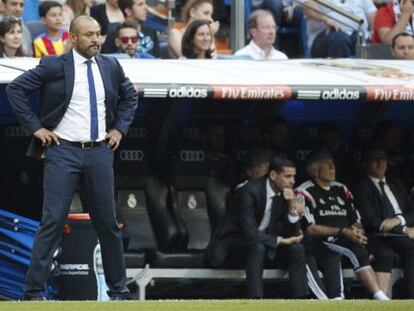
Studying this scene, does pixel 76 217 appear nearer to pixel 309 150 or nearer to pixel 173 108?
pixel 173 108

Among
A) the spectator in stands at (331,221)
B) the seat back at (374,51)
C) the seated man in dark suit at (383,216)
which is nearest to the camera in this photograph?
the spectator in stands at (331,221)

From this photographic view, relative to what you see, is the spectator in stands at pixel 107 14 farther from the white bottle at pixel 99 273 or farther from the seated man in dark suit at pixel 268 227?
the white bottle at pixel 99 273

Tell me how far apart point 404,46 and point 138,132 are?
3.13 meters

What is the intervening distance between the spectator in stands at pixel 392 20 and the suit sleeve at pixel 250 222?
157 inches

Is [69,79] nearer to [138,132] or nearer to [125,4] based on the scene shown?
[138,132]

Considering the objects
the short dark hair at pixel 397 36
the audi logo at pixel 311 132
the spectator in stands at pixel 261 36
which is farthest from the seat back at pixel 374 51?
the audi logo at pixel 311 132

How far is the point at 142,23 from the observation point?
14.8 metres

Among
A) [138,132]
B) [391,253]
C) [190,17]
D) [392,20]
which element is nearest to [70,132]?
[138,132]

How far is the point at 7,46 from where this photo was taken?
42.9 feet

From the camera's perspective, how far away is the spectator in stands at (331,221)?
1273cm

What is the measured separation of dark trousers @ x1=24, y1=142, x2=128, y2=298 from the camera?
10.3m

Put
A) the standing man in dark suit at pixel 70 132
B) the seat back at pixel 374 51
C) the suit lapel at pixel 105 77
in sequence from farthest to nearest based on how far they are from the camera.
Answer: the seat back at pixel 374 51 < the suit lapel at pixel 105 77 < the standing man in dark suit at pixel 70 132

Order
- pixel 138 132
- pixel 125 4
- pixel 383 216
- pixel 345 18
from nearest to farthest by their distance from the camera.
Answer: pixel 138 132 < pixel 383 216 < pixel 125 4 < pixel 345 18

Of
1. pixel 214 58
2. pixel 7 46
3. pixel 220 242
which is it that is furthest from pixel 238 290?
pixel 7 46
